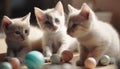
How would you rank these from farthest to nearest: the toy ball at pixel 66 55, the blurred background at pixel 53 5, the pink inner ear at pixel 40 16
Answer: the blurred background at pixel 53 5 → the pink inner ear at pixel 40 16 → the toy ball at pixel 66 55

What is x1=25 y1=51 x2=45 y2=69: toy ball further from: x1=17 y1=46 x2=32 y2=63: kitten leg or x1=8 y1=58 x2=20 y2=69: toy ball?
x1=17 y1=46 x2=32 y2=63: kitten leg

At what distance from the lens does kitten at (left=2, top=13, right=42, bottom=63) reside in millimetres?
1286

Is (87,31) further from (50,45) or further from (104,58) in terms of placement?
(50,45)

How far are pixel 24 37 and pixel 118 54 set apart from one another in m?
0.43

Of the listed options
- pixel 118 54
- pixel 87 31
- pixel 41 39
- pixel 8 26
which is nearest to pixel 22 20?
pixel 8 26

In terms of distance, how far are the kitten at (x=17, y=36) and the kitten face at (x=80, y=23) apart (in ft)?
0.71

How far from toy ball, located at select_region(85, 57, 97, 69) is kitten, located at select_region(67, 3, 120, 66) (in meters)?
0.04

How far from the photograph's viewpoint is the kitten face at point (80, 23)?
1180 millimetres

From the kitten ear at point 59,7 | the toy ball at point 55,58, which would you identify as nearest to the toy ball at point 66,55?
the toy ball at point 55,58

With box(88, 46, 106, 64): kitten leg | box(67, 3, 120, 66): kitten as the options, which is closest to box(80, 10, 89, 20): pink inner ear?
box(67, 3, 120, 66): kitten

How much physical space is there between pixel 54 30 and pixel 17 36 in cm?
17

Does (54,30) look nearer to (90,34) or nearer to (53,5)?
(90,34)

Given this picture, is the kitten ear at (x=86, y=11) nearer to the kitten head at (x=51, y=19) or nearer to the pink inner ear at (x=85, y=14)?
the pink inner ear at (x=85, y=14)

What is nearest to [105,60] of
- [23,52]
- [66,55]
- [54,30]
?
[66,55]
